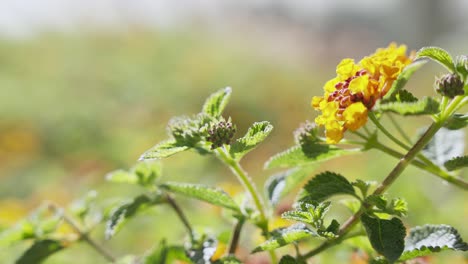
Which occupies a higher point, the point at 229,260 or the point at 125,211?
the point at 125,211

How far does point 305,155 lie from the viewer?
840 millimetres

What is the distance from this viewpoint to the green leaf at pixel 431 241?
27.6 inches

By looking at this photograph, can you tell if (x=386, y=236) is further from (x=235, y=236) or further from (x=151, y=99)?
(x=151, y=99)

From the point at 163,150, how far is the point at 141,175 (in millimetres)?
197

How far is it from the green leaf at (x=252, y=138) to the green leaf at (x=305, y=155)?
78mm

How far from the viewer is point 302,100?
433cm

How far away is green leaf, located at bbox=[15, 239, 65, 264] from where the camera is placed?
0.97m

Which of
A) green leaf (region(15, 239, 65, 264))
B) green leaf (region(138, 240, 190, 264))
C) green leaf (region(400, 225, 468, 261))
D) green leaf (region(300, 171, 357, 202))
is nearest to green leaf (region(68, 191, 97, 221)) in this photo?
green leaf (region(15, 239, 65, 264))

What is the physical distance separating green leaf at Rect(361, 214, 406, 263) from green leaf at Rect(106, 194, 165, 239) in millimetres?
335

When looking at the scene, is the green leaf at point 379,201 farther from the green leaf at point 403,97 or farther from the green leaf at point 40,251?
the green leaf at point 40,251

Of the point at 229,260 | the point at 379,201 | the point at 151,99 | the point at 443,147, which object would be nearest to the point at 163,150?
the point at 229,260

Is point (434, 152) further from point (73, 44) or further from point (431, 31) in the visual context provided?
point (431, 31)

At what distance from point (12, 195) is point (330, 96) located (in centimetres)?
206

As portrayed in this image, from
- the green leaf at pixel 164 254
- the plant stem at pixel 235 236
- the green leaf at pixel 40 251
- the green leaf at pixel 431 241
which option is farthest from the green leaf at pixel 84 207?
the green leaf at pixel 431 241
